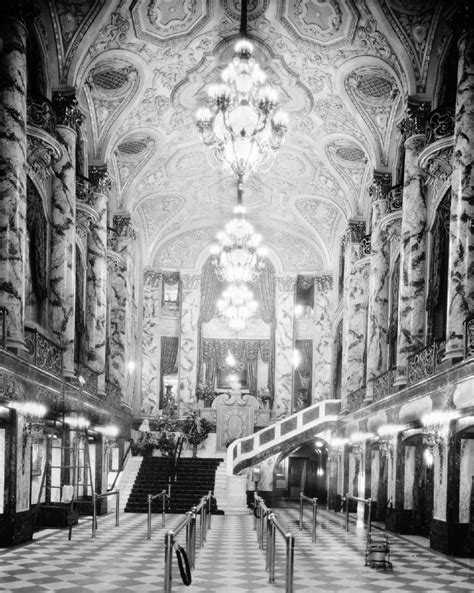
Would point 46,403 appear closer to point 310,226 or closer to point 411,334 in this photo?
point 411,334

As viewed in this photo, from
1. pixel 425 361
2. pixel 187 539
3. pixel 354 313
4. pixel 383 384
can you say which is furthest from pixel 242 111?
pixel 354 313

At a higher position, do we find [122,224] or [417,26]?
[417,26]

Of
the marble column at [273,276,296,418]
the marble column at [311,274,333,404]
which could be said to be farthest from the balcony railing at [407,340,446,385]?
the marble column at [273,276,296,418]

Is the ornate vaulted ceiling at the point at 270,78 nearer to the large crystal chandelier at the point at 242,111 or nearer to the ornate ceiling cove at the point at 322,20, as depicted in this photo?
the ornate ceiling cove at the point at 322,20

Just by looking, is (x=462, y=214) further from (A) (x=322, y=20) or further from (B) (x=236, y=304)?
(B) (x=236, y=304)

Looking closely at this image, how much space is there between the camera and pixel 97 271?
2080 cm

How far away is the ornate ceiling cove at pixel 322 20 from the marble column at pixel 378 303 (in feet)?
14.9

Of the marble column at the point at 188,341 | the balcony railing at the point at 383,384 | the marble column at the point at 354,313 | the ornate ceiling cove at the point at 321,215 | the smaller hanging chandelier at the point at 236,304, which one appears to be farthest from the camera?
the marble column at the point at 188,341

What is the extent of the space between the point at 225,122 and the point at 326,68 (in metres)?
7.25

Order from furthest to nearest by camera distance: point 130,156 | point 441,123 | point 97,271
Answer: point 130,156 → point 97,271 → point 441,123

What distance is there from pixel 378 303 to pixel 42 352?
925cm

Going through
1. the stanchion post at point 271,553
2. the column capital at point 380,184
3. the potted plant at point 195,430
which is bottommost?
the potted plant at point 195,430

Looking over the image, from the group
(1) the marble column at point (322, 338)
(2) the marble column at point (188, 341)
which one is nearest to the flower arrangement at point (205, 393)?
(2) the marble column at point (188, 341)

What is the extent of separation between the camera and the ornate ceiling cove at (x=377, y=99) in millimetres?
18984
